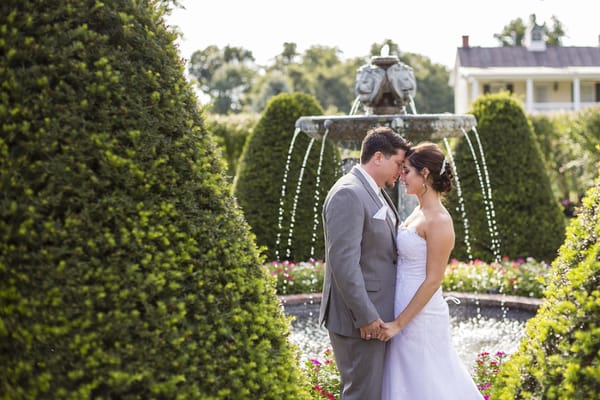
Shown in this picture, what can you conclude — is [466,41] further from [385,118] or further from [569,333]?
[569,333]

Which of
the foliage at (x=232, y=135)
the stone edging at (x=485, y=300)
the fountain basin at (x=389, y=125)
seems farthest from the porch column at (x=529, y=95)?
the fountain basin at (x=389, y=125)

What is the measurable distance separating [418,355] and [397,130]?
11.6ft

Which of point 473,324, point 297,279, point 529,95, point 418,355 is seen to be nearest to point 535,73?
Answer: point 529,95

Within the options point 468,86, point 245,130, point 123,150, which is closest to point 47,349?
point 123,150

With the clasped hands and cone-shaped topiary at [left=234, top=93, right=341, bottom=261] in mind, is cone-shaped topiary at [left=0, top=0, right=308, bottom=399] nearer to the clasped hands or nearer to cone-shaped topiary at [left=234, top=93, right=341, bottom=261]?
the clasped hands

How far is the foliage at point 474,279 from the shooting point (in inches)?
337

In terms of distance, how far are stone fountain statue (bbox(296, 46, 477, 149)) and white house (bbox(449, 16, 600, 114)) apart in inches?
1259

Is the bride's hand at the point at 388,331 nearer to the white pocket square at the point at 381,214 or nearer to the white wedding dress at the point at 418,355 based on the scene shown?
the white wedding dress at the point at 418,355

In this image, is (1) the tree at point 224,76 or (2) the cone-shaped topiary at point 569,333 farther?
(1) the tree at point 224,76

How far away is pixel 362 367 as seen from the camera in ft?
11.3

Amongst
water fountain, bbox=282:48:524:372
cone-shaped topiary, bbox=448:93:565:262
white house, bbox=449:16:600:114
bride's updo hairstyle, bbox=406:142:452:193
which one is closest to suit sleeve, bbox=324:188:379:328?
bride's updo hairstyle, bbox=406:142:452:193

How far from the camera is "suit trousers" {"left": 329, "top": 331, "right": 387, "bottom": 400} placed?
3.45m

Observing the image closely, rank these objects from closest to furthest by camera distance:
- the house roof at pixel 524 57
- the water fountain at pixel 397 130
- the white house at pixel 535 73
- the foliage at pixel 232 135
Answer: the water fountain at pixel 397 130, the foliage at pixel 232 135, the white house at pixel 535 73, the house roof at pixel 524 57

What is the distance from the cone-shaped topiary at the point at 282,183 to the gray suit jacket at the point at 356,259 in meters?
7.63
